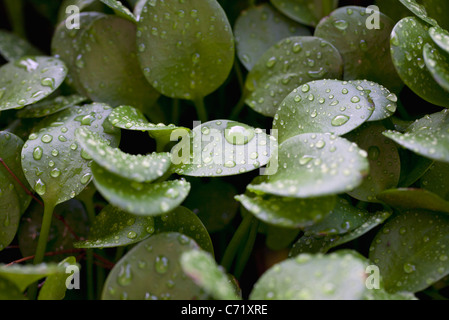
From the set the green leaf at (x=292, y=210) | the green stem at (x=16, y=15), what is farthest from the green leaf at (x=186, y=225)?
the green stem at (x=16, y=15)

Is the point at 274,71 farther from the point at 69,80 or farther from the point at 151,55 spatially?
the point at 69,80

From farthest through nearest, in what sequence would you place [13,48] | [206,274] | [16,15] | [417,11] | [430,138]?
[16,15] < [13,48] < [417,11] < [430,138] < [206,274]

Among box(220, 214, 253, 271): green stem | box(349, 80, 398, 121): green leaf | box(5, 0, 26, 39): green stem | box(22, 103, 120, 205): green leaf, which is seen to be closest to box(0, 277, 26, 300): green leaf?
box(22, 103, 120, 205): green leaf

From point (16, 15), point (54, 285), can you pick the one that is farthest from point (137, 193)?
point (16, 15)

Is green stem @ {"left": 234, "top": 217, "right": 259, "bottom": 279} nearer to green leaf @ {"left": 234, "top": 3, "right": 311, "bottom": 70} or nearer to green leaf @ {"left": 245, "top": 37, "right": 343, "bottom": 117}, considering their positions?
green leaf @ {"left": 245, "top": 37, "right": 343, "bottom": 117}

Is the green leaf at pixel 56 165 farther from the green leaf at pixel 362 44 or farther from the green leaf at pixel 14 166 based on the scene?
the green leaf at pixel 362 44

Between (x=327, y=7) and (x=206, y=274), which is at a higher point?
(x=327, y=7)

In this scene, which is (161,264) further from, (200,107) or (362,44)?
(362,44)
